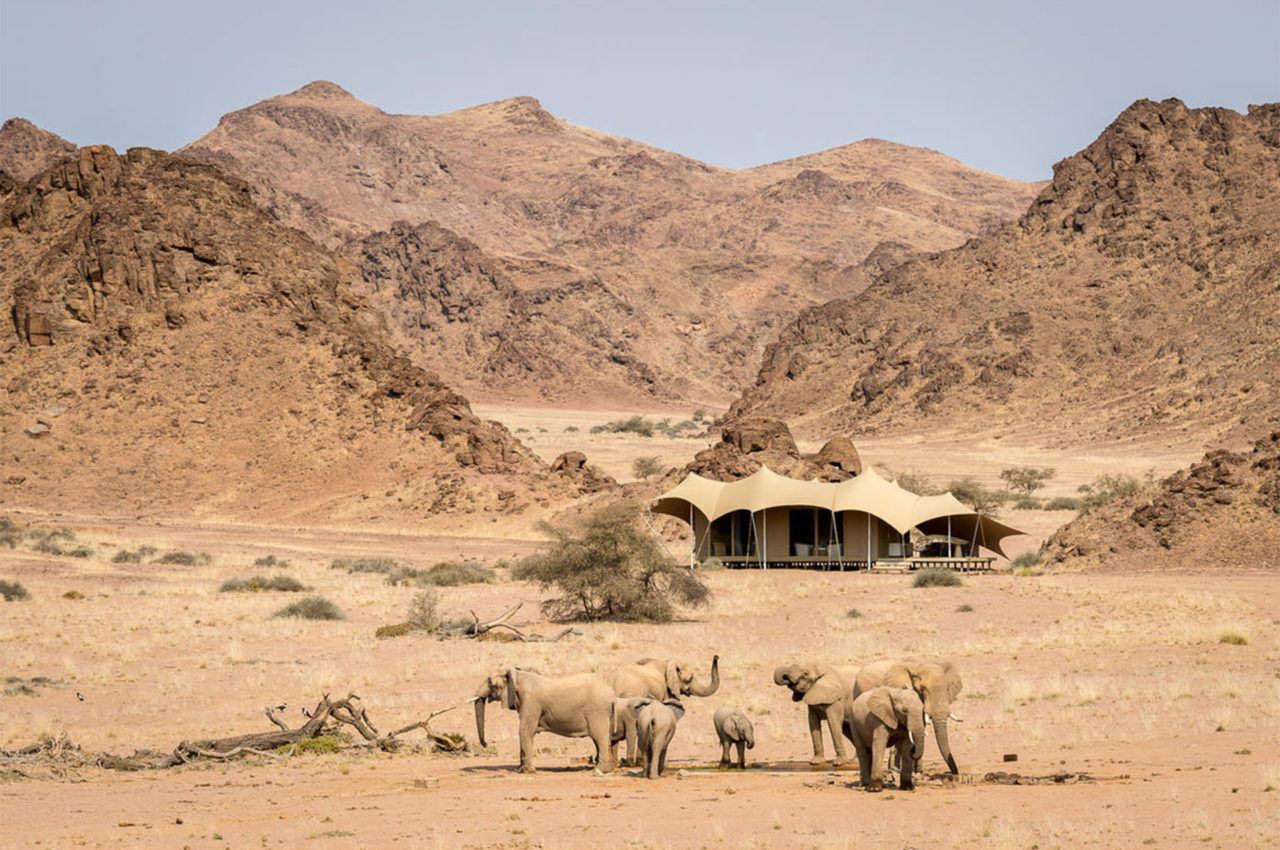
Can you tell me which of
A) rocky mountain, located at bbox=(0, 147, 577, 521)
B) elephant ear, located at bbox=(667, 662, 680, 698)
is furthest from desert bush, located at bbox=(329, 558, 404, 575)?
elephant ear, located at bbox=(667, 662, 680, 698)

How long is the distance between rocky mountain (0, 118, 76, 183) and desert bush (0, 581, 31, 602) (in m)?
140

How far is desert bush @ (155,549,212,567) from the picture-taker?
4025 centimetres

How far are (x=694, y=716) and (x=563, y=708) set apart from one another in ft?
14.6

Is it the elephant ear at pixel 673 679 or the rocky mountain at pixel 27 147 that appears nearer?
the elephant ear at pixel 673 679

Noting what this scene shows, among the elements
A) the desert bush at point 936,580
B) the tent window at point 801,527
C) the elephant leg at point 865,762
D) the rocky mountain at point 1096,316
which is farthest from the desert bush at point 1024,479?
the elephant leg at point 865,762

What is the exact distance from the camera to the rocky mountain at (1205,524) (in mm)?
34844

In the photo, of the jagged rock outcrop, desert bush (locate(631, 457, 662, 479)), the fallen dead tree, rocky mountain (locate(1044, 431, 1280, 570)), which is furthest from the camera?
desert bush (locate(631, 457, 662, 479))

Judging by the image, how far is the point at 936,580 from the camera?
114 feet

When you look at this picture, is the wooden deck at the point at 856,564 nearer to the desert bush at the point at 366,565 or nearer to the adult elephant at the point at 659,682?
the desert bush at the point at 366,565

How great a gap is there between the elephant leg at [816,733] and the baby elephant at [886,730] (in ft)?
4.91

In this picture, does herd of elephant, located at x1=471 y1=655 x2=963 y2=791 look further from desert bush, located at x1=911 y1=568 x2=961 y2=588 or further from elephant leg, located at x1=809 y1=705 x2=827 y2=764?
desert bush, located at x1=911 y1=568 x2=961 y2=588

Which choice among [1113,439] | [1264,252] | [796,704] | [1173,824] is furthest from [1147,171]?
[1173,824]

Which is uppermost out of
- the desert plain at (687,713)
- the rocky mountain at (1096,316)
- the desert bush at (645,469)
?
the rocky mountain at (1096,316)

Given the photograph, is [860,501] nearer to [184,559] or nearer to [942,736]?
[184,559]
